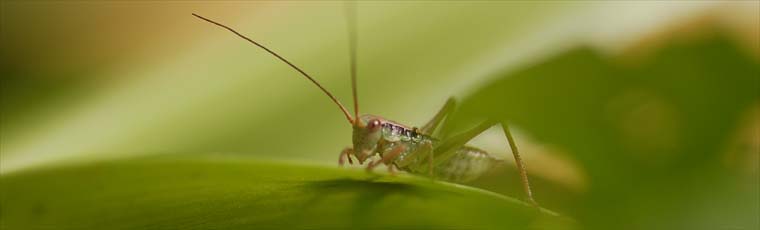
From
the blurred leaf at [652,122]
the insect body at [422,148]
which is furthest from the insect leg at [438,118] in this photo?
the blurred leaf at [652,122]

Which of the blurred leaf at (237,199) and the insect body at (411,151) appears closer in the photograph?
the blurred leaf at (237,199)

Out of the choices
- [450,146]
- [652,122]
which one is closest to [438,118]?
[450,146]

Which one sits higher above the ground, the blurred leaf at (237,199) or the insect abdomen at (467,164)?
the insect abdomen at (467,164)

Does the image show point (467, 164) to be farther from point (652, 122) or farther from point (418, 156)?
point (652, 122)

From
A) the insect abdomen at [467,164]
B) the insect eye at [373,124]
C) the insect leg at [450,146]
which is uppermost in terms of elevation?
the insect eye at [373,124]

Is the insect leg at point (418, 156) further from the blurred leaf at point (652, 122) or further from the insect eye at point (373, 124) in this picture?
the blurred leaf at point (652, 122)

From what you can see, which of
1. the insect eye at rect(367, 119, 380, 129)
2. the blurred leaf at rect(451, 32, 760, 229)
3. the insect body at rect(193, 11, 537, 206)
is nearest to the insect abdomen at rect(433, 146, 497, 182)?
the insect body at rect(193, 11, 537, 206)

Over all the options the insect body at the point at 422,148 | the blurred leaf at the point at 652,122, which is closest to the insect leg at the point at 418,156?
the insect body at the point at 422,148

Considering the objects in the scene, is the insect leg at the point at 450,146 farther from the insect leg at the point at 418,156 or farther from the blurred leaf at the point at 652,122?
the blurred leaf at the point at 652,122
